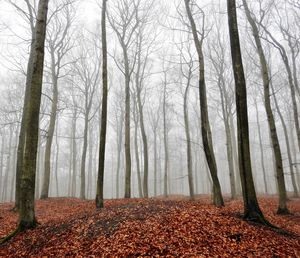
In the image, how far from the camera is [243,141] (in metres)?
7.77

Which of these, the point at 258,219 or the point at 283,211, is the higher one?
the point at 258,219

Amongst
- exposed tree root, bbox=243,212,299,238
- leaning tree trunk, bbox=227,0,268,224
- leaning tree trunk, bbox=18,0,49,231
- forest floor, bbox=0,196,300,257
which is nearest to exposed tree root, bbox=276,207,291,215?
forest floor, bbox=0,196,300,257

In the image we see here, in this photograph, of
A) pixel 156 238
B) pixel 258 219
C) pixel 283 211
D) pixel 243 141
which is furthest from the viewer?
pixel 283 211

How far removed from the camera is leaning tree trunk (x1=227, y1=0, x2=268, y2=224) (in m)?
7.54

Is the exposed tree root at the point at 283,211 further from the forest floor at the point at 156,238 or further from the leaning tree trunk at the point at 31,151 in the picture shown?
the leaning tree trunk at the point at 31,151

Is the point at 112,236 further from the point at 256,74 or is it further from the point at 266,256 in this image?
the point at 256,74

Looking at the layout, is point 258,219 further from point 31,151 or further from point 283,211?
point 31,151

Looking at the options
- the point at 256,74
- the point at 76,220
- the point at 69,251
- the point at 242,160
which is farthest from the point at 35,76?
the point at 256,74

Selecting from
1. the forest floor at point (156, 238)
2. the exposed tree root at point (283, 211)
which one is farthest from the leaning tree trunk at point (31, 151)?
the exposed tree root at point (283, 211)

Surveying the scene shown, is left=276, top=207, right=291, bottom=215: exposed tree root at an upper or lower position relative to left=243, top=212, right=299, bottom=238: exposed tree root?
lower

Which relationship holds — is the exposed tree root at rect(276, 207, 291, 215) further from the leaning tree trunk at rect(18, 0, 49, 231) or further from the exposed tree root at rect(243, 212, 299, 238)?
the leaning tree trunk at rect(18, 0, 49, 231)

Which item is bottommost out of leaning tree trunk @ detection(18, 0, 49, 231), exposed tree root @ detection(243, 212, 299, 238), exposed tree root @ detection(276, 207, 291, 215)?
exposed tree root @ detection(276, 207, 291, 215)

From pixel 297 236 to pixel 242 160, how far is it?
102 inches

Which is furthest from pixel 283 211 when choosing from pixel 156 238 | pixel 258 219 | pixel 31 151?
pixel 31 151
